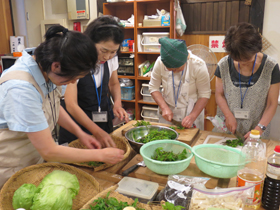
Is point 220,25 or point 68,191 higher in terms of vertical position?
point 220,25

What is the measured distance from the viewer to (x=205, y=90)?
2396mm

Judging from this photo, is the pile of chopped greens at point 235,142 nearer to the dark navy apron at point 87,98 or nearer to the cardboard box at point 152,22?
the dark navy apron at point 87,98

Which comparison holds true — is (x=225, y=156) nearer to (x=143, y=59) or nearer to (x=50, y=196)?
(x=50, y=196)

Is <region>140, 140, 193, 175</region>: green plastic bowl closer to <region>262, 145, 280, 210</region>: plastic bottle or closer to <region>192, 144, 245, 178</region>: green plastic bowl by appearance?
<region>192, 144, 245, 178</region>: green plastic bowl

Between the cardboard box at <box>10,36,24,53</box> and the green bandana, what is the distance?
3.94 m

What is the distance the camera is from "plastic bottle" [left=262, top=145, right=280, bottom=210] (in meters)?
1.10

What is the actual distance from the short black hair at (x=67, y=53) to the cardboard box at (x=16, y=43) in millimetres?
4346

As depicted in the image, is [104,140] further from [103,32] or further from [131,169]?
[103,32]

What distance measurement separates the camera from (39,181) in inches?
50.4

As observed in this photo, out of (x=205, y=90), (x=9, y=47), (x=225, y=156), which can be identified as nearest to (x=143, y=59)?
(x=205, y=90)

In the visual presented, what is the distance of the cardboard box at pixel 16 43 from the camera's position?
193 inches

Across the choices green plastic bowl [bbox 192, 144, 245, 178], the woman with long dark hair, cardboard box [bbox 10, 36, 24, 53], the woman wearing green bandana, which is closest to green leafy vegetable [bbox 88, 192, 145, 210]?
the woman with long dark hair

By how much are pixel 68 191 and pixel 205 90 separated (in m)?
1.70

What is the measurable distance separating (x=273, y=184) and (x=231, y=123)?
104 centimetres
